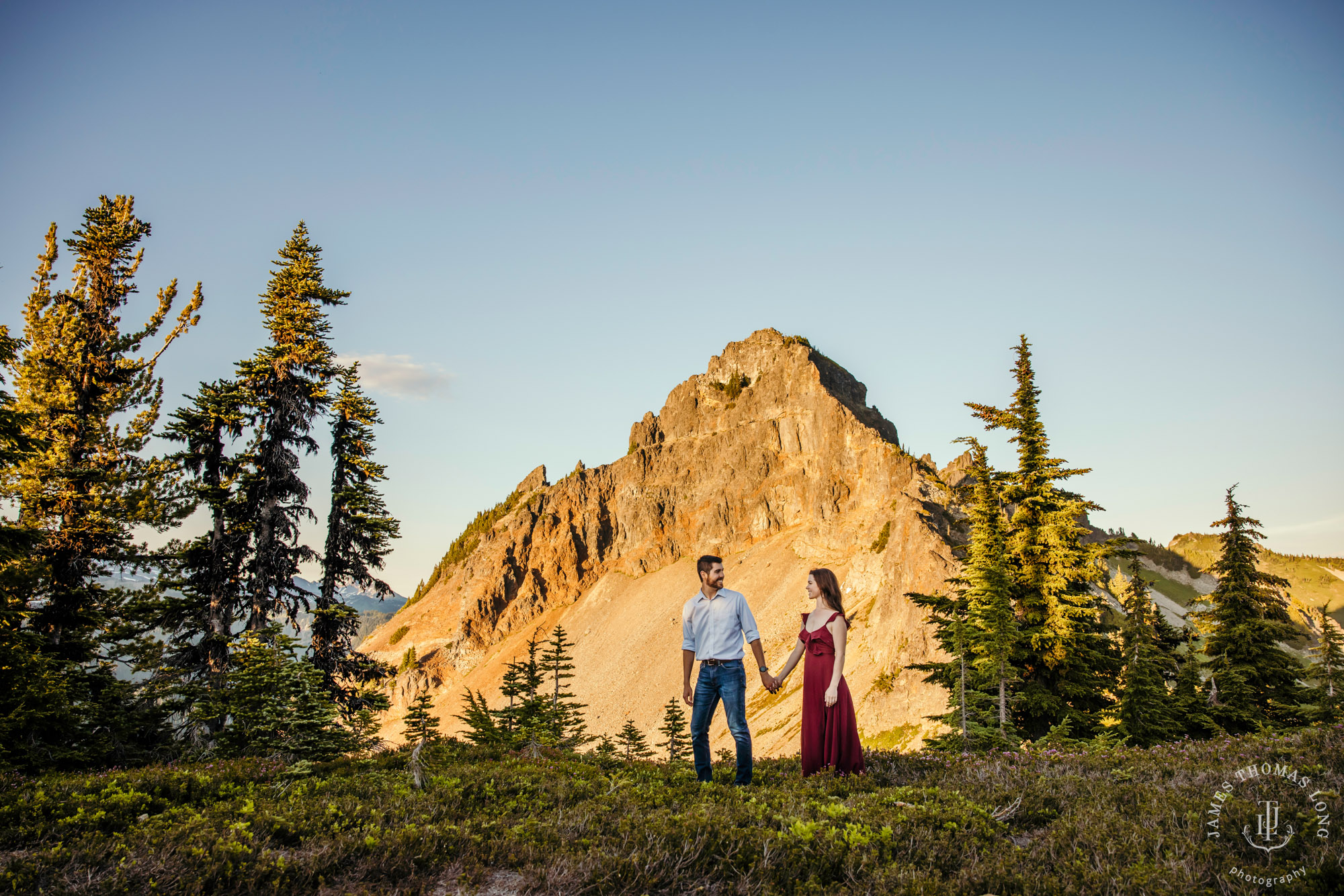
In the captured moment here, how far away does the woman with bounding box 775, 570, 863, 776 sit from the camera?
25.3 ft

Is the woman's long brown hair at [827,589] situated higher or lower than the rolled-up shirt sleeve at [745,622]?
higher

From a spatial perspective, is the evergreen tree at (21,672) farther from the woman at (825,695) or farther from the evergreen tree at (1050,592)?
the evergreen tree at (1050,592)

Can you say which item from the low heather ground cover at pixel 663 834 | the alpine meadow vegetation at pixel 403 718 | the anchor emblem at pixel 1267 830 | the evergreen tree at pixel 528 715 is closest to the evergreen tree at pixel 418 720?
the alpine meadow vegetation at pixel 403 718

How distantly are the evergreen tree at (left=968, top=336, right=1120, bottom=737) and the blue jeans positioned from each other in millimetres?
14902

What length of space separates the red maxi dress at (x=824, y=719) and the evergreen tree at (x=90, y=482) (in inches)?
647

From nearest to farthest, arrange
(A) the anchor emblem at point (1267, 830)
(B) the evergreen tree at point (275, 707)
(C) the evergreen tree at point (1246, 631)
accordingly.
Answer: (A) the anchor emblem at point (1267, 830) → (B) the evergreen tree at point (275, 707) → (C) the evergreen tree at point (1246, 631)

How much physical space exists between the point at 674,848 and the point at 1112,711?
64.4 ft

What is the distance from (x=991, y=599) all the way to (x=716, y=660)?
14275 mm

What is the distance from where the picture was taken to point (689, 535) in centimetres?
12975

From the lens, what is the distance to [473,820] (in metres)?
5.48

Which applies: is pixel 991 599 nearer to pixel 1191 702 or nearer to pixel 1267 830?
pixel 1191 702

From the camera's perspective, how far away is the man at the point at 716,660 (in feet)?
25.2

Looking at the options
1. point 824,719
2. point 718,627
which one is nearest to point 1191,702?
point 824,719

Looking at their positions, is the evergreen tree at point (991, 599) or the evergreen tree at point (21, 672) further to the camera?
the evergreen tree at point (991, 599)
